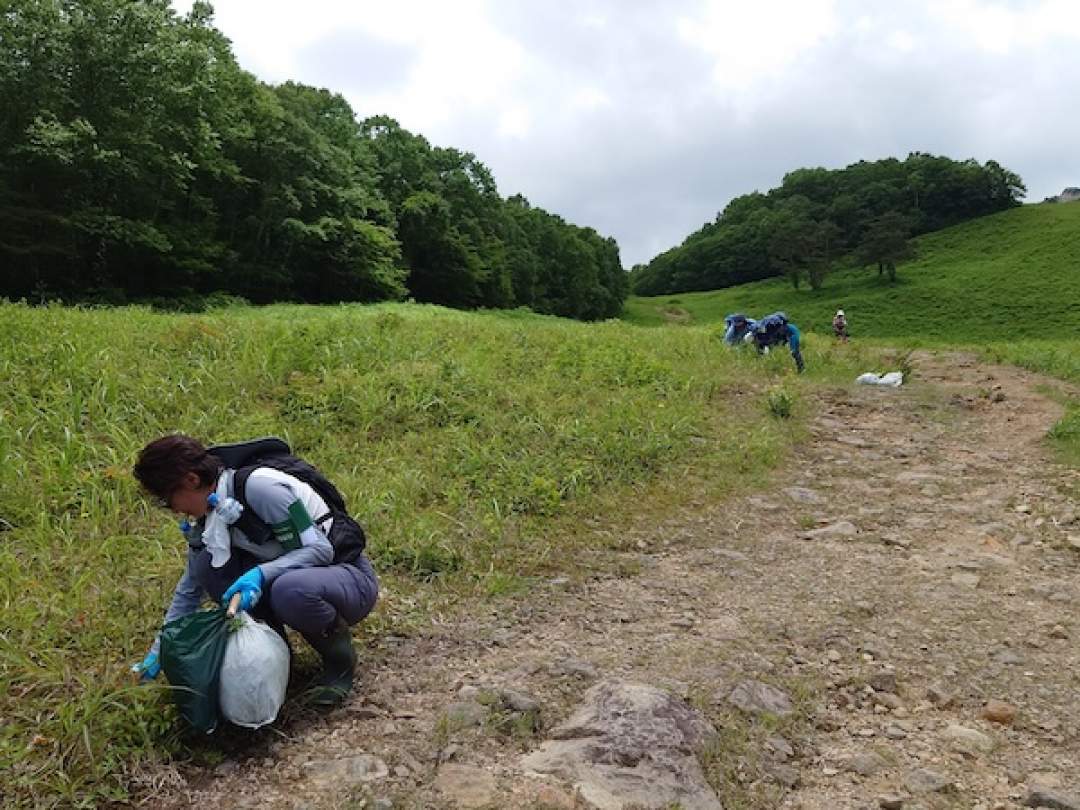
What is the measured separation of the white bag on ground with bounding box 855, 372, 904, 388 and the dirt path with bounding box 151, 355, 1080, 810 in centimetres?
429

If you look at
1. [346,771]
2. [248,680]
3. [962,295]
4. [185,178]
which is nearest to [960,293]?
[962,295]

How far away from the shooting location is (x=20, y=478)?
4.60 meters

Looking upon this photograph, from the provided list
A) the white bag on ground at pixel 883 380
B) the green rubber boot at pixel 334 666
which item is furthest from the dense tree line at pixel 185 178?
the green rubber boot at pixel 334 666

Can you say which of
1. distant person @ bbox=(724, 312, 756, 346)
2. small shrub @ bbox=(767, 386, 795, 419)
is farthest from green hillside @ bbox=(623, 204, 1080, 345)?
small shrub @ bbox=(767, 386, 795, 419)

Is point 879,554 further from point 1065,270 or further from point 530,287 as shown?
point 1065,270

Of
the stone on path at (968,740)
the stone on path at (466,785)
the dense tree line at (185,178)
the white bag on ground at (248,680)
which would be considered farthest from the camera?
the dense tree line at (185,178)

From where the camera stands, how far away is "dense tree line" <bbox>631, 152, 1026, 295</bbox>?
59.4m

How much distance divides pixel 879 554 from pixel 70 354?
22.3 ft

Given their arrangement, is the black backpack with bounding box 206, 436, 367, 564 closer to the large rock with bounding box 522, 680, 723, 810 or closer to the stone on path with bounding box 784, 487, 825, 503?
the large rock with bounding box 522, 680, 723, 810

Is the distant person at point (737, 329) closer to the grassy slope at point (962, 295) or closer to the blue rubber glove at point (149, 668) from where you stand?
the blue rubber glove at point (149, 668)

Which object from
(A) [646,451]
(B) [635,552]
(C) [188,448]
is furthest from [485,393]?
(C) [188,448]

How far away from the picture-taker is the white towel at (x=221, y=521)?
271cm

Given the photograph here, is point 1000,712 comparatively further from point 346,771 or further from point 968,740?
point 346,771

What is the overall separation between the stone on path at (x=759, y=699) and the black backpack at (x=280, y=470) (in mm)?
1726
